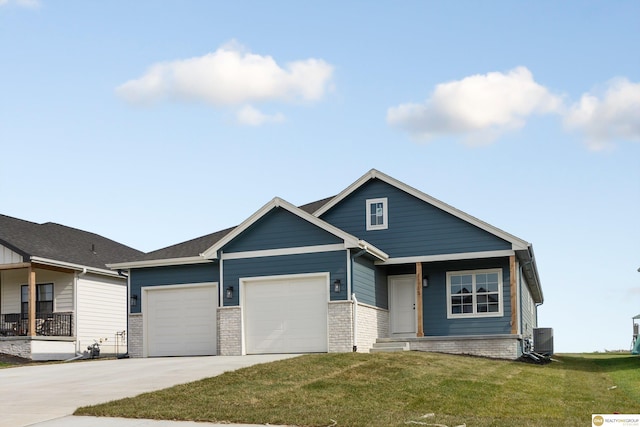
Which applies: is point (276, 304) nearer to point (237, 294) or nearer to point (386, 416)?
point (237, 294)

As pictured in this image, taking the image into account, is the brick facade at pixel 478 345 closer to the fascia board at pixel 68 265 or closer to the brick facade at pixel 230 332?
the brick facade at pixel 230 332

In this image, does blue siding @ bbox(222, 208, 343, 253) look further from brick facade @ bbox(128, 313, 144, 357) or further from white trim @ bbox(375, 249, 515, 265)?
brick facade @ bbox(128, 313, 144, 357)

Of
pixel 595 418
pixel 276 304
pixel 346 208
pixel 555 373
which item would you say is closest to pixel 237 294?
pixel 276 304

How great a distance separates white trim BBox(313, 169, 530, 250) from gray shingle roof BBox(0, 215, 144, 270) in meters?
10.7

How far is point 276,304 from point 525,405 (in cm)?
1069

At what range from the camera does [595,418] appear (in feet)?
39.2

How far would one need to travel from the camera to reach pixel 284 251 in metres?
23.5

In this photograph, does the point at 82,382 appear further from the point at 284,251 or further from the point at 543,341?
the point at 543,341

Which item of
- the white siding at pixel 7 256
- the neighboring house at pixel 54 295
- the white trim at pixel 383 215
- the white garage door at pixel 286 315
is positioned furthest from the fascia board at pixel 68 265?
the white trim at pixel 383 215

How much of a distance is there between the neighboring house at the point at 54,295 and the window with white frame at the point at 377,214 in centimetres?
1200

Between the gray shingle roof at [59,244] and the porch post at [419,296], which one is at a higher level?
the gray shingle roof at [59,244]

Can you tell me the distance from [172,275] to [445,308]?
29.2 ft

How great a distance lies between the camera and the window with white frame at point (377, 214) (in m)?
26.4

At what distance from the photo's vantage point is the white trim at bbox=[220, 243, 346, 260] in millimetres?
22953
